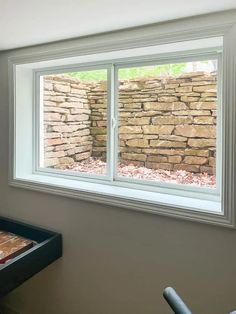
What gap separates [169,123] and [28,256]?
1.18 metres

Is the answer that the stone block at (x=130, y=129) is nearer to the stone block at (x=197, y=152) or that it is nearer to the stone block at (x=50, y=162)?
the stone block at (x=197, y=152)

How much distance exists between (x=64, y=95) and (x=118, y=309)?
1.57 meters

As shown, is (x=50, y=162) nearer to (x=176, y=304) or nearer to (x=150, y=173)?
(x=150, y=173)

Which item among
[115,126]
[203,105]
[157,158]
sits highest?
[203,105]

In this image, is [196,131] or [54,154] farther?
[54,154]

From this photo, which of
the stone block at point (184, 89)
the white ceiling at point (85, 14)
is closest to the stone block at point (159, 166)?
the stone block at point (184, 89)

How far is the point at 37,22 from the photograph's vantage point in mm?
1564

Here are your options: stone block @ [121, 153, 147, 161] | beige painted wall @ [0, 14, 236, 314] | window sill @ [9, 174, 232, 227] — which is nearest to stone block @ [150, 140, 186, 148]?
stone block @ [121, 153, 147, 161]

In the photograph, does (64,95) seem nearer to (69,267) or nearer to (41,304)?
(69,267)

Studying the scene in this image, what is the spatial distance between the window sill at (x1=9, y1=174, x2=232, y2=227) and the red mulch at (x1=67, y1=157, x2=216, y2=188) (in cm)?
12

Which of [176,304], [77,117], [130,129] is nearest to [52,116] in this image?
[77,117]

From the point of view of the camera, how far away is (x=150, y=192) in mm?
1795

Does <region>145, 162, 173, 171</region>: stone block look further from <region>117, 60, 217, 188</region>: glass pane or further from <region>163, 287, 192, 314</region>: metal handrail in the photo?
<region>163, 287, 192, 314</region>: metal handrail

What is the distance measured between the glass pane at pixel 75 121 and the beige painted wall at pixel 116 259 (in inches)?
12.5
